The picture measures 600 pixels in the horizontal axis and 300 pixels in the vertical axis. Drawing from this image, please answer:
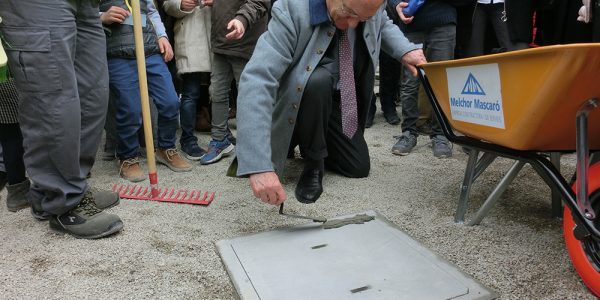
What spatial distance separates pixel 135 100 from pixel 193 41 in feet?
1.92

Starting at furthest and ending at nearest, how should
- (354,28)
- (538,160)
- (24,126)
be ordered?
(354,28), (24,126), (538,160)

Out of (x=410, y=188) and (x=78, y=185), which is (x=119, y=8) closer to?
(x=78, y=185)

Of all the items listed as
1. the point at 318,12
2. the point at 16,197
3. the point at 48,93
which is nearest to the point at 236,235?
the point at 48,93

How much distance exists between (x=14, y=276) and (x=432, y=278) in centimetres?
116

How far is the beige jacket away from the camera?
249 cm

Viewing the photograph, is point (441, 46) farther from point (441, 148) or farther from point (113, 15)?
point (113, 15)

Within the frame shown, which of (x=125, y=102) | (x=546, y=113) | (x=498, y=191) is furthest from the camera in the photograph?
(x=125, y=102)

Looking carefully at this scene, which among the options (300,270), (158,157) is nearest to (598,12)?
(300,270)

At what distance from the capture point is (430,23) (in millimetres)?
2344

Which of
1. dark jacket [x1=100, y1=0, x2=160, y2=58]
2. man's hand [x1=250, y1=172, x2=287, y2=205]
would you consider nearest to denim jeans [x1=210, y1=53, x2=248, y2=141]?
dark jacket [x1=100, y1=0, x2=160, y2=58]

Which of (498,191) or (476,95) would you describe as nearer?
(476,95)

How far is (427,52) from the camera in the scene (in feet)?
8.00

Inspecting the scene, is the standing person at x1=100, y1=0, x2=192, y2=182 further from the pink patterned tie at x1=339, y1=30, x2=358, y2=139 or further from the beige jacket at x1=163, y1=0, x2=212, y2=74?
the pink patterned tie at x1=339, y1=30, x2=358, y2=139

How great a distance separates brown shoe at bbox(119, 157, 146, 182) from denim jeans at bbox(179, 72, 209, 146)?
1.36 ft
